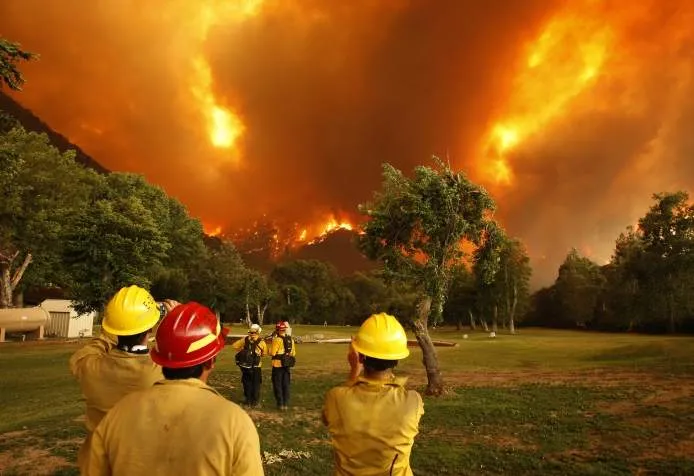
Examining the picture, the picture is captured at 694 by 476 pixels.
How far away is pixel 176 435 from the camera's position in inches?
119

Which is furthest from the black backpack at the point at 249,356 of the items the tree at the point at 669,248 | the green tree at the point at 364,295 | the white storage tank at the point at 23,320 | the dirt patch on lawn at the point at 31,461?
the green tree at the point at 364,295

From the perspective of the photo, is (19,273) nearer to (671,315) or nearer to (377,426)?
(377,426)

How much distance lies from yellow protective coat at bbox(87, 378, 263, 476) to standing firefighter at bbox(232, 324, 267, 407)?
47.6ft

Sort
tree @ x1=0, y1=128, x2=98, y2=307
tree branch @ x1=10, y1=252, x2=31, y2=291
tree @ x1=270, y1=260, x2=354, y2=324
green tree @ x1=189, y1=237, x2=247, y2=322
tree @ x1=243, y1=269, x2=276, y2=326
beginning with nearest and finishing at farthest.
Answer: tree @ x1=0, y1=128, x2=98, y2=307 < tree branch @ x1=10, y1=252, x2=31, y2=291 < green tree @ x1=189, y1=237, x2=247, y2=322 < tree @ x1=243, y1=269, x2=276, y2=326 < tree @ x1=270, y1=260, x2=354, y2=324

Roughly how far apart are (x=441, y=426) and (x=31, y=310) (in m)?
46.5

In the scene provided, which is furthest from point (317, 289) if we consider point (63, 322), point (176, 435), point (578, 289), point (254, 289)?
point (176, 435)

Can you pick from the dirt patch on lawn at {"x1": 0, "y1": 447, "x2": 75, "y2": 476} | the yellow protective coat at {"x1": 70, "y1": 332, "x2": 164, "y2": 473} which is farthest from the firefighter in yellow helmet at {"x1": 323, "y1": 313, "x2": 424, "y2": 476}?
the dirt patch on lawn at {"x1": 0, "y1": 447, "x2": 75, "y2": 476}

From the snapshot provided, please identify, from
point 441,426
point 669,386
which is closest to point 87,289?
point 441,426

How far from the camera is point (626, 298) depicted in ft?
249

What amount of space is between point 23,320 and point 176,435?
173 ft

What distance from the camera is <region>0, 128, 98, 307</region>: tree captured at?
4475 centimetres

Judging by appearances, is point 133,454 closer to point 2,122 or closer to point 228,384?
point 2,122

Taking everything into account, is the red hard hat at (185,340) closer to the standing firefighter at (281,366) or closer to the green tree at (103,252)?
the standing firefighter at (281,366)

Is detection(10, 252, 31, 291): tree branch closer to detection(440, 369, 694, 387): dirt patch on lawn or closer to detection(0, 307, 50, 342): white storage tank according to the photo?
detection(0, 307, 50, 342): white storage tank
